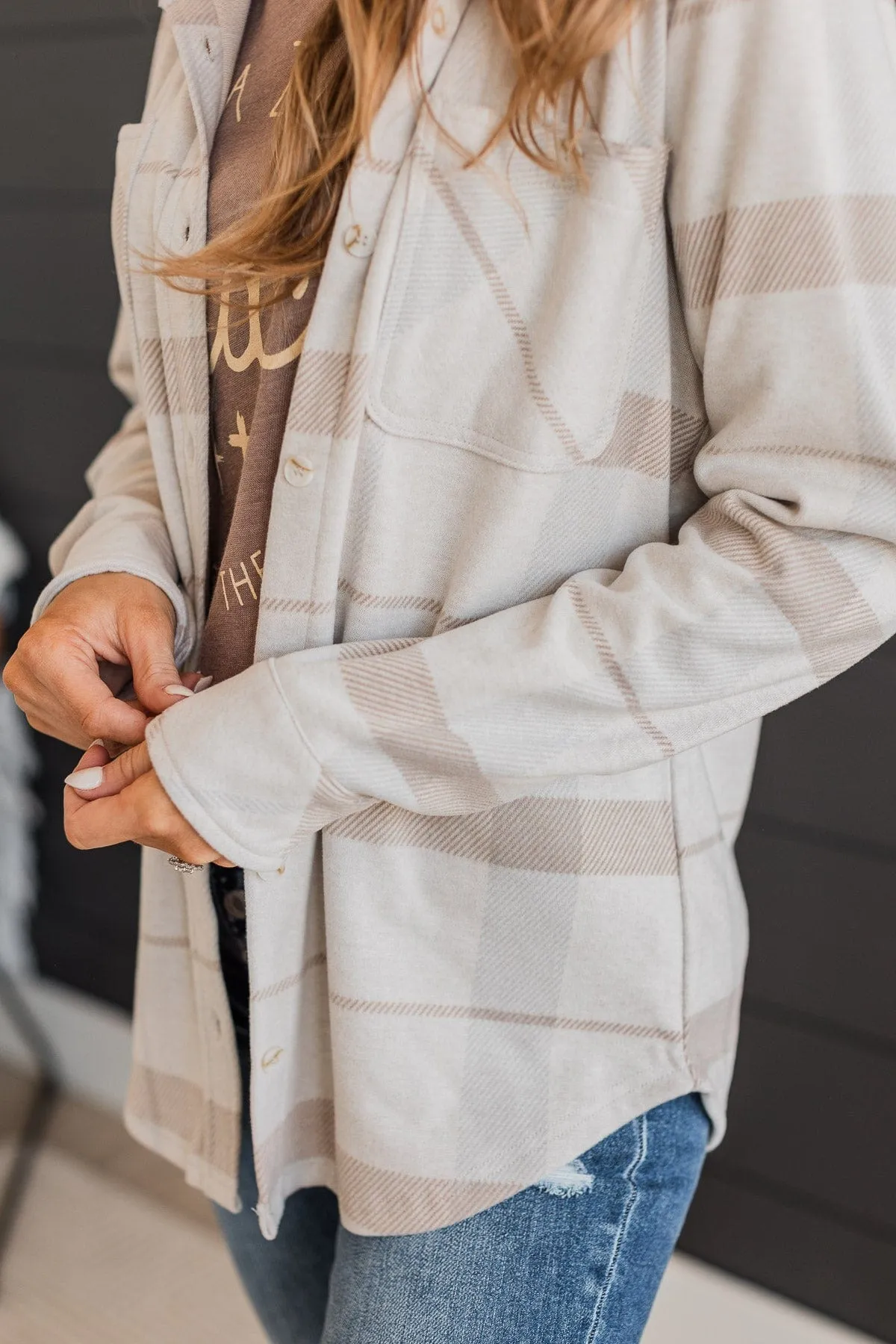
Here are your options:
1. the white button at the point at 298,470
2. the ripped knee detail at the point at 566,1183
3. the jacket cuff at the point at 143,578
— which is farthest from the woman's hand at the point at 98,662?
the ripped knee detail at the point at 566,1183

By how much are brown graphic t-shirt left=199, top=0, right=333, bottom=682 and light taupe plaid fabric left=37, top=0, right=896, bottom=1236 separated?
0.05 ft

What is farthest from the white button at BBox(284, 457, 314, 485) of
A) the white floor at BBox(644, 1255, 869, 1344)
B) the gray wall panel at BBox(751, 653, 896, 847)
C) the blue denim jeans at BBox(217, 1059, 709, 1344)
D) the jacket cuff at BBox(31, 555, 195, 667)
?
the white floor at BBox(644, 1255, 869, 1344)

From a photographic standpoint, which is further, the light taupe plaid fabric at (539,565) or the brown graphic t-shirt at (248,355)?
the brown graphic t-shirt at (248,355)

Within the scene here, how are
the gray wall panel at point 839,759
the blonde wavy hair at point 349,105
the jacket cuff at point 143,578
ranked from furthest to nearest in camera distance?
the gray wall panel at point 839,759, the jacket cuff at point 143,578, the blonde wavy hair at point 349,105

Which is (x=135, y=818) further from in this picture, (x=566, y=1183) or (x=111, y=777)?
(x=566, y=1183)

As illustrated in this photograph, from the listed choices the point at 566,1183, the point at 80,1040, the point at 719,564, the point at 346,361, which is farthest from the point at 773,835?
the point at 80,1040

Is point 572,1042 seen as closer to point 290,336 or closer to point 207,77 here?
point 290,336

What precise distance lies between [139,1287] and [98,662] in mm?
1219

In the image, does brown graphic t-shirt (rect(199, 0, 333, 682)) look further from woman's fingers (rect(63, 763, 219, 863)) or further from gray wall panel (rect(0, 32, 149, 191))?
gray wall panel (rect(0, 32, 149, 191))

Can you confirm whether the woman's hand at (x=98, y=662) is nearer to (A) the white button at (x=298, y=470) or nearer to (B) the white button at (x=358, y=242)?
(A) the white button at (x=298, y=470)

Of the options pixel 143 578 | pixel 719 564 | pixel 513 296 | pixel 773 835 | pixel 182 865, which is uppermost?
pixel 513 296

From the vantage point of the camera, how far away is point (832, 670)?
1.93ft

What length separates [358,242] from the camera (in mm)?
567

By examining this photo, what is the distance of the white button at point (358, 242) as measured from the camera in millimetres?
565
